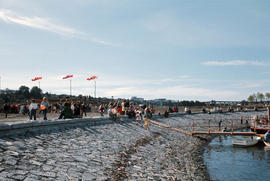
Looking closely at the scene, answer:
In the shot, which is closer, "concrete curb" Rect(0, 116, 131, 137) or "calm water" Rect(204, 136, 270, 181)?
"concrete curb" Rect(0, 116, 131, 137)

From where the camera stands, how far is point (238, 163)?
2006cm

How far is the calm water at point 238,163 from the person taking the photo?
16172mm

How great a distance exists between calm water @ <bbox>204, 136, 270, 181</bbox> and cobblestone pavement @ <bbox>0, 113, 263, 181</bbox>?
1168 mm

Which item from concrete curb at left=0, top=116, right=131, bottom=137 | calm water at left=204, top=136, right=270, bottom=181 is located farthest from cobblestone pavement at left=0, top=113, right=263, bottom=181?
calm water at left=204, top=136, right=270, bottom=181

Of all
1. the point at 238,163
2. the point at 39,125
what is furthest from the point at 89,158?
the point at 238,163

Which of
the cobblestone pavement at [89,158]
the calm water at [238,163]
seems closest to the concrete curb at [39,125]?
the cobblestone pavement at [89,158]

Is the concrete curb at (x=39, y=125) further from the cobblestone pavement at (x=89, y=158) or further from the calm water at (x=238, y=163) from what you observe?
the calm water at (x=238, y=163)

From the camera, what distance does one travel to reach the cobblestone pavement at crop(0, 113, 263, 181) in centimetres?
934

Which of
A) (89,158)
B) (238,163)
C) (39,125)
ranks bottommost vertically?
(238,163)

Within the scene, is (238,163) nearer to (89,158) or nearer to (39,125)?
(89,158)

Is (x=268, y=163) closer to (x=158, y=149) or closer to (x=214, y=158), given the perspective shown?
(x=214, y=158)

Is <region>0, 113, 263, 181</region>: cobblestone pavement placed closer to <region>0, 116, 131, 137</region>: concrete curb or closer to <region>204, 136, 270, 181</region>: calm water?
<region>0, 116, 131, 137</region>: concrete curb

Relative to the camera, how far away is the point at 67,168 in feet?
34.0

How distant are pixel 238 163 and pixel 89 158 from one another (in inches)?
519
